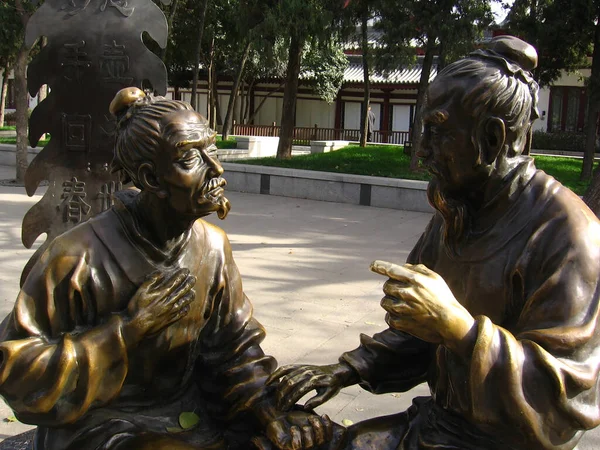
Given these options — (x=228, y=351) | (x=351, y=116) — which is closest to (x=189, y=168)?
(x=228, y=351)

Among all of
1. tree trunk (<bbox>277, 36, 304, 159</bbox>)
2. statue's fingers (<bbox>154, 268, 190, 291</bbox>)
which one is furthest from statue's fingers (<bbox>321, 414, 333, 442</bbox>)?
tree trunk (<bbox>277, 36, 304, 159</bbox>)

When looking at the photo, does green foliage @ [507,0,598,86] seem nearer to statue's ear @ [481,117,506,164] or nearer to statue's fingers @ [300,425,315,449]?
statue's ear @ [481,117,506,164]

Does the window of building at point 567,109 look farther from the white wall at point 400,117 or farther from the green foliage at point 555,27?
the green foliage at point 555,27

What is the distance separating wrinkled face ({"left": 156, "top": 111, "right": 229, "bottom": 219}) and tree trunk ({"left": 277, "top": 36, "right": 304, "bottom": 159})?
1291 cm

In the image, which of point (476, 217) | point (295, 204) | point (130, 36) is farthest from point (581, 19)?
point (476, 217)

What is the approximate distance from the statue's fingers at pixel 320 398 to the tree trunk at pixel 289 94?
1299 cm

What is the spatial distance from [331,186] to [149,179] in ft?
33.7

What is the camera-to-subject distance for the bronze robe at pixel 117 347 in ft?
5.96

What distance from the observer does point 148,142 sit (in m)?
1.90

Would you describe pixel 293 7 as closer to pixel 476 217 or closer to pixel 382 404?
pixel 382 404

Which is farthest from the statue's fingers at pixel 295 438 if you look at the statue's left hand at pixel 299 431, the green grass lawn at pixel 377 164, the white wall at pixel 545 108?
the white wall at pixel 545 108

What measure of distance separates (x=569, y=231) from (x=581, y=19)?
12431 mm

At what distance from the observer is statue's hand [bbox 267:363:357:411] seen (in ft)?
6.74

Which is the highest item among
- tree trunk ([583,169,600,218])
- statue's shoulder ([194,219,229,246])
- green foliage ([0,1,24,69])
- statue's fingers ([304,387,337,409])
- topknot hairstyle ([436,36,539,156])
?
green foliage ([0,1,24,69])
